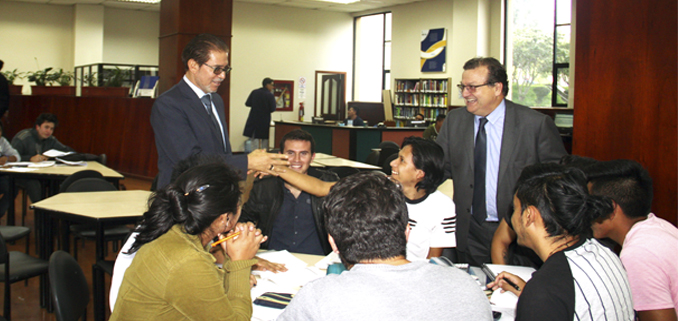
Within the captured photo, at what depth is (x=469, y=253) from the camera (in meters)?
2.89

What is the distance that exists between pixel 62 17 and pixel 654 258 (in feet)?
51.2

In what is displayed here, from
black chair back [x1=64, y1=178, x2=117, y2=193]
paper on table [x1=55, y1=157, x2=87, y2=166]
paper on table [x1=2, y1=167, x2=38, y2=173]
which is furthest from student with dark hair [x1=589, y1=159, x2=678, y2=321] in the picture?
paper on table [x1=55, y1=157, x2=87, y2=166]

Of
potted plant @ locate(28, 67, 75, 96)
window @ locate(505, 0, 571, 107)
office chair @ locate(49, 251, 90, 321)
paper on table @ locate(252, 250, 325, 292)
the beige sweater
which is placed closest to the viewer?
the beige sweater

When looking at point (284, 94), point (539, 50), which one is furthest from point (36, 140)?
point (539, 50)

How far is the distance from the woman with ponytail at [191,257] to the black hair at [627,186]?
52.7 inches

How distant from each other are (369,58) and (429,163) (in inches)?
517

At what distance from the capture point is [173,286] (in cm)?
152

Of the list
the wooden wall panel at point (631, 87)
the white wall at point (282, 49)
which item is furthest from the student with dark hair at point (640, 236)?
the white wall at point (282, 49)

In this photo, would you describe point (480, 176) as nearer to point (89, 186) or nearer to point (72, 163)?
point (89, 186)

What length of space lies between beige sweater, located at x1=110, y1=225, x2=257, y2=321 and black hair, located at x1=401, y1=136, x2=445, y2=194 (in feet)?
4.33

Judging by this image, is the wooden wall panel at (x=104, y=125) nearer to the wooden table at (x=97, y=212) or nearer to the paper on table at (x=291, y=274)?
the wooden table at (x=97, y=212)

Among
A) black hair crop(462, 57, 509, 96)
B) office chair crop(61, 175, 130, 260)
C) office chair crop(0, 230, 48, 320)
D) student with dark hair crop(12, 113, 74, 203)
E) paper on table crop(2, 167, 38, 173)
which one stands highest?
black hair crop(462, 57, 509, 96)

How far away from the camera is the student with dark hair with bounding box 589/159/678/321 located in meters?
1.77

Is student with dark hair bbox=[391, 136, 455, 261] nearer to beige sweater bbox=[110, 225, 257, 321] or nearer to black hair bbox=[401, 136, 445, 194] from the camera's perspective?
black hair bbox=[401, 136, 445, 194]
